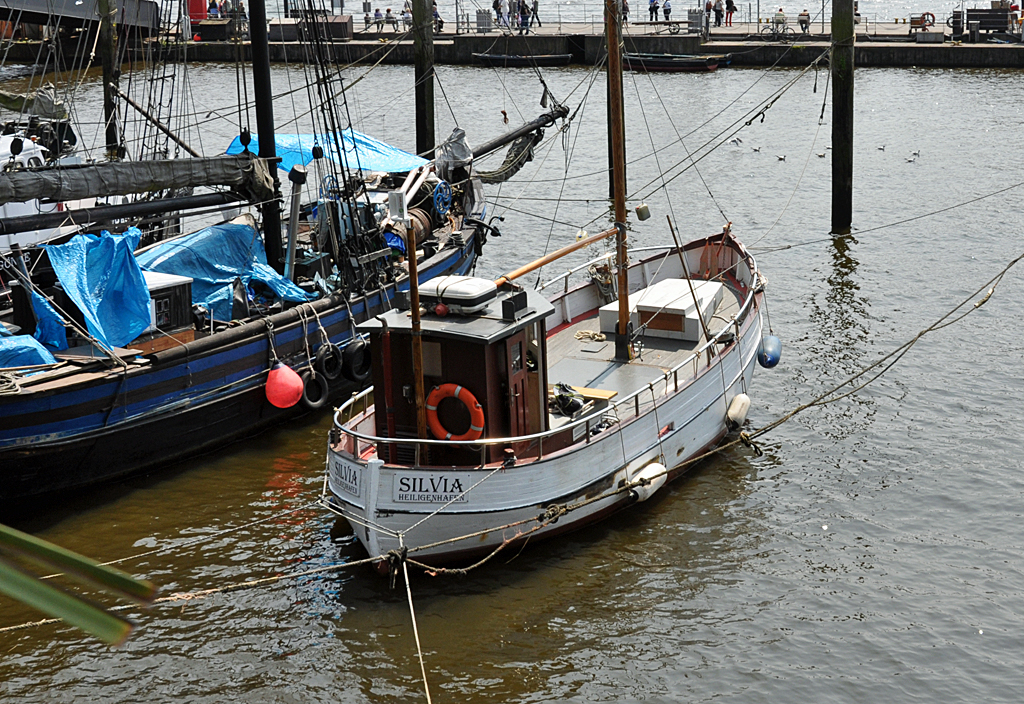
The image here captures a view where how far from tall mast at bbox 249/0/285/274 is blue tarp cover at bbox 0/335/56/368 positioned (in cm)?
545

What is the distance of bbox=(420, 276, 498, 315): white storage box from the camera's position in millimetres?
14352

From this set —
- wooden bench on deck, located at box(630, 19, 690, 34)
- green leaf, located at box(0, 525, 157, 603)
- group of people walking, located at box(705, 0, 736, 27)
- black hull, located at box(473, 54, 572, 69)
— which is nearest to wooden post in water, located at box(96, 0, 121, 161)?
green leaf, located at box(0, 525, 157, 603)

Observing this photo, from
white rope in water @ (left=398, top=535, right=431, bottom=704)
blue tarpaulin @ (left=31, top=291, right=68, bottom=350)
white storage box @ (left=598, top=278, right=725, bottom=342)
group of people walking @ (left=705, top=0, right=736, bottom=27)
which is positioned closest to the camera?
white rope in water @ (left=398, top=535, right=431, bottom=704)

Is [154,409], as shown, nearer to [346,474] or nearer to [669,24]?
[346,474]

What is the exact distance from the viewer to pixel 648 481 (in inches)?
622

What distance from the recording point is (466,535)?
1417 centimetres

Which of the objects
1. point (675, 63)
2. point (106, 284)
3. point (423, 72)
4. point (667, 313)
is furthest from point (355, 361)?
point (675, 63)

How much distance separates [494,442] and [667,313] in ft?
20.1

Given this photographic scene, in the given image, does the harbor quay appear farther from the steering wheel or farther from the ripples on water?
the ripples on water

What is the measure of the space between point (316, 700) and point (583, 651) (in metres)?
3.24

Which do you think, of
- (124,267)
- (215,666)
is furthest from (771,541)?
(124,267)

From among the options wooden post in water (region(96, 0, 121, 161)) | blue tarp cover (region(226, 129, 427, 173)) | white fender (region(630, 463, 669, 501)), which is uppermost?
wooden post in water (region(96, 0, 121, 161))

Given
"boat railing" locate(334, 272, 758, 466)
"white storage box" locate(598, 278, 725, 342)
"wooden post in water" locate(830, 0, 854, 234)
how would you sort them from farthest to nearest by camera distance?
1. "wooden post in water" locate(830, 0, 854, 234)
2. "white storage box" locate(598, 278, 725, 342)
3. "boat railing" locate(334, 272, 758, 466)

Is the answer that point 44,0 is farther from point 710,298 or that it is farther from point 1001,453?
point 1001,453
